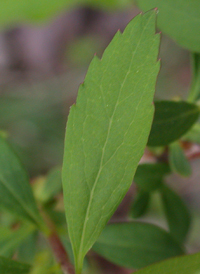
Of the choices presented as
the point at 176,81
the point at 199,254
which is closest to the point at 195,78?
the point at 199,254

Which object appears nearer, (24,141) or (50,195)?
(50,195)

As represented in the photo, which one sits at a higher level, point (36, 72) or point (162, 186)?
point (162, 186)

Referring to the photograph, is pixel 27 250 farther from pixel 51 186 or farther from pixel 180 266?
pixel 180 266

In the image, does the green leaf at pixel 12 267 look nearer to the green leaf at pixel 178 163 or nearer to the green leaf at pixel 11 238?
the green leaf at pixel 11 238

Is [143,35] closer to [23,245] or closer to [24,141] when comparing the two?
[23,245]

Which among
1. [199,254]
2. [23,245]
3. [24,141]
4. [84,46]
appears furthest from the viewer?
[84,46]

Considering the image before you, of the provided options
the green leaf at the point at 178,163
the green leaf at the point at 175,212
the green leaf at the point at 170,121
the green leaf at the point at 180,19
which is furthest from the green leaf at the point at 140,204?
the green leaf at the point at 180,19

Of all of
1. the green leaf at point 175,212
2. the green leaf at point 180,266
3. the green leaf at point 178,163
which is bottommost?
the green leaf at point 175,212

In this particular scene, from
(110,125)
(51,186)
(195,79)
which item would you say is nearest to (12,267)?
(110,125)
